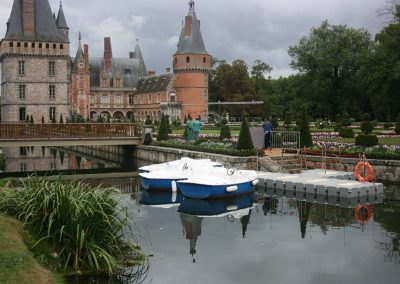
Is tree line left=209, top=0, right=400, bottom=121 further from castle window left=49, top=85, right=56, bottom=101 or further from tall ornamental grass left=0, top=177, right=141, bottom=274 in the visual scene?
tall ornamental grass left=0, top=177, right=141, bottom=274

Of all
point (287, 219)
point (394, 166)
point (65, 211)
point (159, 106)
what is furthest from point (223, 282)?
point (159, 106)

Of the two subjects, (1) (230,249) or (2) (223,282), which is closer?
(2) (223,282)

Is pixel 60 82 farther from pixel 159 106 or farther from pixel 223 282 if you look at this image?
pixel 223 282

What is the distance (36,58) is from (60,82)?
3.28 m

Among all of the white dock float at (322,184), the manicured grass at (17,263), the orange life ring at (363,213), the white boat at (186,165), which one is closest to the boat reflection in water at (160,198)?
the white boat at (186,165)

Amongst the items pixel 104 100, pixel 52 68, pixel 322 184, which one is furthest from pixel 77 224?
pixel 104 100

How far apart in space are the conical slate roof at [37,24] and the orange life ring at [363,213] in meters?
44.7

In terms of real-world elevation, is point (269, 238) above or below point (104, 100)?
below

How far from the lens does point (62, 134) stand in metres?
27.5

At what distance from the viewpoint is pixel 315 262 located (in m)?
9.33

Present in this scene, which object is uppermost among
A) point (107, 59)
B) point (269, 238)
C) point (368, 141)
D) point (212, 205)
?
point (107, 59)

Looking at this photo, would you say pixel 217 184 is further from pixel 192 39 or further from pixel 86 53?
pixel 86 53

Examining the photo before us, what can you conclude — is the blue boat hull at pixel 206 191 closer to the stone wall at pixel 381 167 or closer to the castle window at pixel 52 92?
the stone wall at pixel 381 167

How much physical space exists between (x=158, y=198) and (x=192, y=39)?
4823 centimetres
